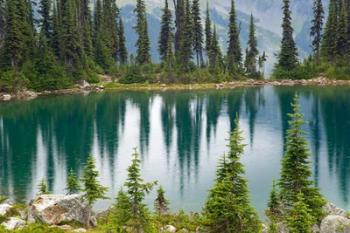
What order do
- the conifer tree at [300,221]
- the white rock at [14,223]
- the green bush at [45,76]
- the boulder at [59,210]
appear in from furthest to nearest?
the green bush at [45,76] < the boulder at [59,210] < the white rock at [14,223] < the conifer tree at [300,221]

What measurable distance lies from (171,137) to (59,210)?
4697 centimetres

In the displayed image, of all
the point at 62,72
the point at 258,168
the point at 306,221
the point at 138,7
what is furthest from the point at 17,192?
the point at 138,7

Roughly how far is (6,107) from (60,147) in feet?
143

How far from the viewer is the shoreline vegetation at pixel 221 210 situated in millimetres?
28234

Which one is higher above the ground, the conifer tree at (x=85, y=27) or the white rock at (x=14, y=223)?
the conifer tree at (x=85, y=27)

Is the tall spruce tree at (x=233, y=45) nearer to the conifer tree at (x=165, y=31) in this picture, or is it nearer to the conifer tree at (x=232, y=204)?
the conifer tree at (x=165, y=31)

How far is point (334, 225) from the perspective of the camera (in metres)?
28.9

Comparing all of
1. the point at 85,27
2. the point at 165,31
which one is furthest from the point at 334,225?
the point at 165,31

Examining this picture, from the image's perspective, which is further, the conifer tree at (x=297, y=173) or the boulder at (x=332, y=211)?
the boulder at (x=332, y=211)

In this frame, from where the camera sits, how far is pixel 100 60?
157 metres

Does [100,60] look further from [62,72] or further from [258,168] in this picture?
[258,168]

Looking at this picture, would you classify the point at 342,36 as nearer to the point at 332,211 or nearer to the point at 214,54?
the point at 214,54

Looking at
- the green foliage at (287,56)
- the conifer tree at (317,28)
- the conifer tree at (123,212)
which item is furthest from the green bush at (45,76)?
the conifer tree at (123,212)

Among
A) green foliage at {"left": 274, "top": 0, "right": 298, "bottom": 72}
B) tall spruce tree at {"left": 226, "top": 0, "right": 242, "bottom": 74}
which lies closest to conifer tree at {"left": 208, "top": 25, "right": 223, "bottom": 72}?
tall spruce tree at {"left": 226, "top": 0, "right": 242, "bottom": 74}
